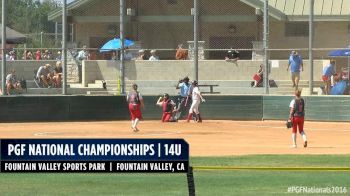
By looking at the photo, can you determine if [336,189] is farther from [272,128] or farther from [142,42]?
[142,42]

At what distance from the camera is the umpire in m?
34.9

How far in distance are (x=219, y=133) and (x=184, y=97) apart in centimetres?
518

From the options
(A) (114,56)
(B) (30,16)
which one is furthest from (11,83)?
(B) (30,16)

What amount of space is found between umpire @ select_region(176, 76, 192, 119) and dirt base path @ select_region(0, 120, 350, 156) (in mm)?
1136

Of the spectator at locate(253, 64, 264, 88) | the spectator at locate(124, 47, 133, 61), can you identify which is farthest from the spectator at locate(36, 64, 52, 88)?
the spectator at locate(253, 64, 264, 88)

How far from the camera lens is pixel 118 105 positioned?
35.3 metres

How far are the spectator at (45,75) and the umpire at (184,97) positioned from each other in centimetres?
470

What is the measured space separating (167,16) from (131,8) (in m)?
1.62

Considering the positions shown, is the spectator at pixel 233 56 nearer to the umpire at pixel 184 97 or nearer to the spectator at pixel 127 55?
the umpire at pixel 184 97

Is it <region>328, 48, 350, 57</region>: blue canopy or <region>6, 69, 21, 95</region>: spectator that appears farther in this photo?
<region>328, 48, 350, 57</region>: blue canopy

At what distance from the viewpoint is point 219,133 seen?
30.2 meters

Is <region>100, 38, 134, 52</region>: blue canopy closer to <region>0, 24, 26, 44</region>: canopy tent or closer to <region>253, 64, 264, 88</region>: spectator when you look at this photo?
<region>0, 24, 26, 44</region>: canopy tent

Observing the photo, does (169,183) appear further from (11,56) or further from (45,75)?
(11,56)

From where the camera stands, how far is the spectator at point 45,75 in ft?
116
